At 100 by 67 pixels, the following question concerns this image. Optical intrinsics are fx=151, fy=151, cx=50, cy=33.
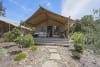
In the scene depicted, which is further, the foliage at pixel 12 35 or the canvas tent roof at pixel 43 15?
the foliage at pixel 12 35

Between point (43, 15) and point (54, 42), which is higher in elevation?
point (43, 15)

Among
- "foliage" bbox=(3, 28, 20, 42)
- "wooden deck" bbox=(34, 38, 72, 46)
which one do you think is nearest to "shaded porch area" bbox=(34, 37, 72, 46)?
"wooden deck" bbox=(34, 38, 72, 46)

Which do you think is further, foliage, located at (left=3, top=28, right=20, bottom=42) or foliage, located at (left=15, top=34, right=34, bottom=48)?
foliage, located at (left=3, top=28, right=20, bottom=42)

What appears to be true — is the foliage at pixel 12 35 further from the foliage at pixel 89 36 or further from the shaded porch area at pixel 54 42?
the foliage at pixel 89 36

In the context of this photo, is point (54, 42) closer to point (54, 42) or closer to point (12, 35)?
point (54, 42)

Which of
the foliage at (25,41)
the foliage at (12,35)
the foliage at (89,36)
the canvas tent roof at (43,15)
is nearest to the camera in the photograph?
the foliage at (25,41)

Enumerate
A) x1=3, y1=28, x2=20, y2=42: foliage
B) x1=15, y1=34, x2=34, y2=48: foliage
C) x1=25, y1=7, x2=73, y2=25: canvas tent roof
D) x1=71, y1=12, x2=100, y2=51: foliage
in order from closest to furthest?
1. x1=15, y1=34, x2=34, y2=48: foliage
2. x1=71, y1=12, x2=100, y2=51: foliage
3. x1=25, y1=7, x2=73, y2=25: canvas tent roof
4. x1=3, y1=28, x2=20, y2=42: foliage

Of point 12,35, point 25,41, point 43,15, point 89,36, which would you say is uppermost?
point 43,15

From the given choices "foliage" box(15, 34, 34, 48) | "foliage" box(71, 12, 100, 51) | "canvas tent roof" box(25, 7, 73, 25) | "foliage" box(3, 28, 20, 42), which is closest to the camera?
"foliage" box(15, 34, 34, 48)

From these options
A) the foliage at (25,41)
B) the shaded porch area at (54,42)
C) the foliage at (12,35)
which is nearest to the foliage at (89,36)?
the shaded porch area at (54,42)

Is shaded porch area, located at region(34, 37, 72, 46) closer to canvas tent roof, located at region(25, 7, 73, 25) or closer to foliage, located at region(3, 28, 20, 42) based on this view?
canvas tent roof, located at region(25, 7, 73, 25)

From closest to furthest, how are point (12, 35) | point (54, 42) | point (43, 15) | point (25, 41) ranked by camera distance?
point (25, 41) < point (54, 42) < point (43, 15) < point (12, 35)

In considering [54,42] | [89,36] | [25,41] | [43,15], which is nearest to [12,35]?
[43,15]

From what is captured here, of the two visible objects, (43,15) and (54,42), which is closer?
(54,42)
